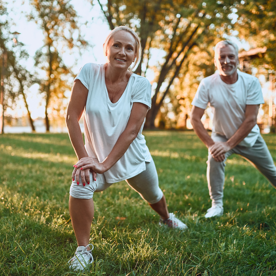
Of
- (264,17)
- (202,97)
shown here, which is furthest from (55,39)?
(202,97)

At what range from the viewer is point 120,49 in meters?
2.72

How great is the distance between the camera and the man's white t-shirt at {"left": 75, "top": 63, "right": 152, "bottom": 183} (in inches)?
107

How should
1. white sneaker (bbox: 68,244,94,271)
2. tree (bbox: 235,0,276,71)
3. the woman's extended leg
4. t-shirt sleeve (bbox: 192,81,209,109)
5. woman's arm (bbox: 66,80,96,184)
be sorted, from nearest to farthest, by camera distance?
white sneaker (bbox: 68,244,94,271), woman's arm (bbox: 66,80,96,184), the woman's extended leg, t-shirt sleeve (bbox: 192,81,209,109), tree (bbox: 235,0,276,71)

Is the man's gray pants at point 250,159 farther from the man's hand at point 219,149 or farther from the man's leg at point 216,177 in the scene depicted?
the man's hand at point 219,149

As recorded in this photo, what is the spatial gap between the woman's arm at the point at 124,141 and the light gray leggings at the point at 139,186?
15cm

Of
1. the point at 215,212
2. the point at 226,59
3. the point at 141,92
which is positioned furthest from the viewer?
the point at 215,212

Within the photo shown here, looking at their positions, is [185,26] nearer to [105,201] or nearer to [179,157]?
[179,157]

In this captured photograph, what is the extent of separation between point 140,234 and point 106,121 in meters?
1.27

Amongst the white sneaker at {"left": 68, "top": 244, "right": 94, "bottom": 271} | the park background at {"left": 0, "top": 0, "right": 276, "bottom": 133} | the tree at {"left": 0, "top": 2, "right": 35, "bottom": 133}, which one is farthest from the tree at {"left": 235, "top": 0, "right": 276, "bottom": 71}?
the tree at {"left": 0, "top": 2, "right": 35, "bottom": 133}

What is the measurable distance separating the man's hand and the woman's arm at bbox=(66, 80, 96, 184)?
187 centimetres

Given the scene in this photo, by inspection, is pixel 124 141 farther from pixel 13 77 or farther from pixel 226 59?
pixel 13 77

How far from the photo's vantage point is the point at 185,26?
919 inches

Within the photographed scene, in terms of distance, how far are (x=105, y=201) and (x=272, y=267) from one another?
7.94 feet

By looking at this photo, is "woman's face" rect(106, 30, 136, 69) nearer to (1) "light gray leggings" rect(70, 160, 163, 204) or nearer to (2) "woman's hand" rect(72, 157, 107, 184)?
(2) "woman's hand" rect(72, 157, 107, 184)
